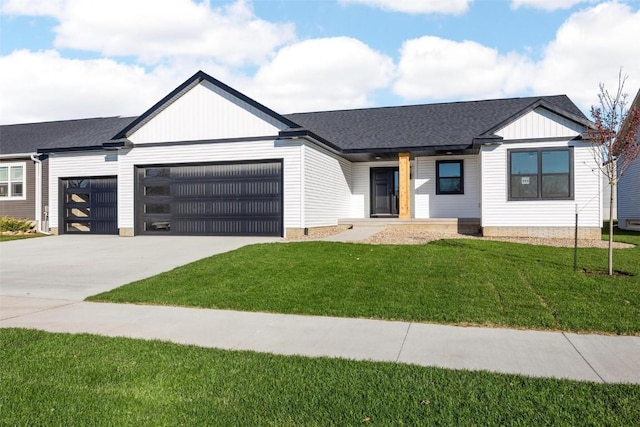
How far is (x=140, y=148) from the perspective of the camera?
16219 mm

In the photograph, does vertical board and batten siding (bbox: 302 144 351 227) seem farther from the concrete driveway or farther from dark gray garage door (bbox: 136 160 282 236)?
the concrete driveway

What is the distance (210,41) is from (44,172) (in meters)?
10.9

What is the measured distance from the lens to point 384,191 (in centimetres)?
1967

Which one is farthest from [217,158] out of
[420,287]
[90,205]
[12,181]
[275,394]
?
[275,394]

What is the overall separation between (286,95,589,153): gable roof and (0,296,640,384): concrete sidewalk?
34.9ft

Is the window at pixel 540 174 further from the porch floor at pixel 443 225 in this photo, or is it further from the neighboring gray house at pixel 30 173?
the neighboring gray house at pixel 30 173

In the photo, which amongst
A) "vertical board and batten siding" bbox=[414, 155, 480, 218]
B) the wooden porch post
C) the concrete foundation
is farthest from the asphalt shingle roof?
the concrete foundation

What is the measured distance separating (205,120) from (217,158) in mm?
1419

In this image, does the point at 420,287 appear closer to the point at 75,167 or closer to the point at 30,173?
the point at 75,167

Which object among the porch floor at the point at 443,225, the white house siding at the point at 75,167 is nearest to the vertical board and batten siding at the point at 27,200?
the white house siding at the point at 75,167

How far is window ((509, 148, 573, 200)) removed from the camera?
14.3 meters

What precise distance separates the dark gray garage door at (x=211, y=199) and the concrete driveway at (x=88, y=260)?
24.4 inches

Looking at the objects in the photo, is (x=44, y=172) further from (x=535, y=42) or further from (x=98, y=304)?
(x=535, y=42)

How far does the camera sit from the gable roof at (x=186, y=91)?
1476 cm
